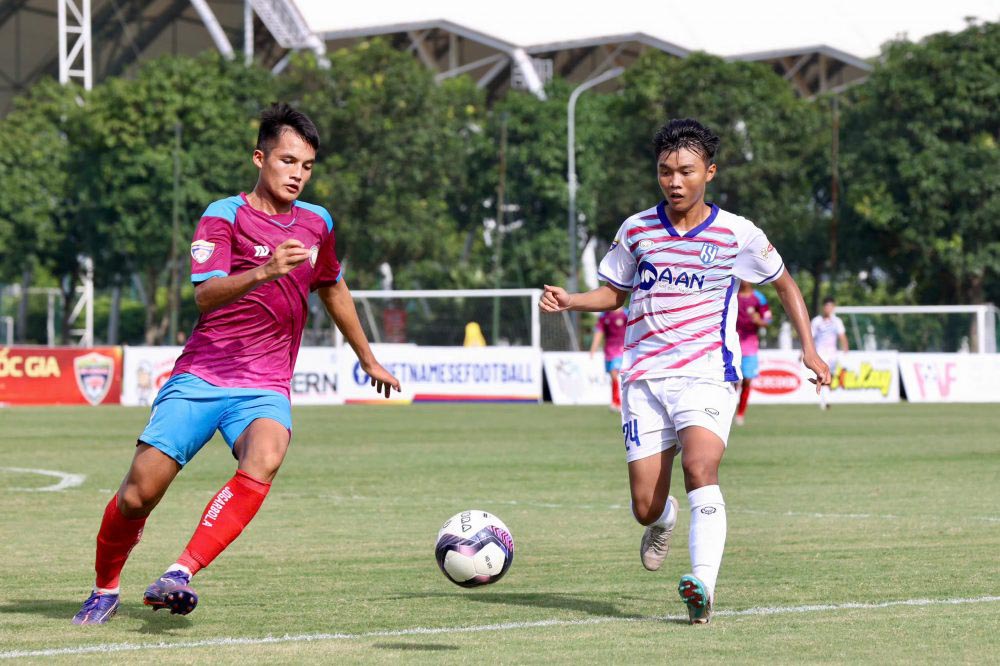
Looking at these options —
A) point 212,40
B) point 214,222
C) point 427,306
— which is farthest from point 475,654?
point 212,40

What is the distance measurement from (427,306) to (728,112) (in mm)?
17017

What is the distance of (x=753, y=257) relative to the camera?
7.47 metres

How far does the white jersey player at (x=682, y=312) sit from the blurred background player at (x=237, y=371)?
120cm

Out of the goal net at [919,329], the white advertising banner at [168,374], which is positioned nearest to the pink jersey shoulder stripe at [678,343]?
the white advertising banner at [168,374]

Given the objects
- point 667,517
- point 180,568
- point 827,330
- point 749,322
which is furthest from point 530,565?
point 827,330

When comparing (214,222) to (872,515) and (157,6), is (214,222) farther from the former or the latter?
(157,6)

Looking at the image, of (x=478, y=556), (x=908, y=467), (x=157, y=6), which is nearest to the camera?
(x=478, y=556)

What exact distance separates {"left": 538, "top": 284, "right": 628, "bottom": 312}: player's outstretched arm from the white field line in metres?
7.75

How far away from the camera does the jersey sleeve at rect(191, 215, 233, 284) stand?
6645 millimetres

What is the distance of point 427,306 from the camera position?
1641 inches

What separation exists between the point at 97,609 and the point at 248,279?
168 cm

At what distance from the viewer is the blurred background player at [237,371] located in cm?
678

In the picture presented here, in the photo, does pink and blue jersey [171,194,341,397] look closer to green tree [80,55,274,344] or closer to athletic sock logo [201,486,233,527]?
athletic sock logo [201,486,233,527]

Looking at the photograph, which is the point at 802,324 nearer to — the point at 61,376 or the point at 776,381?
the point at 776,381
